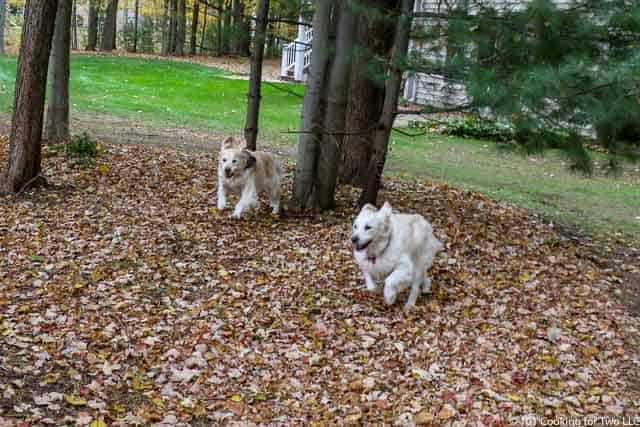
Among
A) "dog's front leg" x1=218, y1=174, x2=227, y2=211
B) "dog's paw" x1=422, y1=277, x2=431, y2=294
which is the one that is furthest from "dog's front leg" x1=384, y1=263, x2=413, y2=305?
A: "dog's front leg" x1=218, y1=174, x2=227, y2=211

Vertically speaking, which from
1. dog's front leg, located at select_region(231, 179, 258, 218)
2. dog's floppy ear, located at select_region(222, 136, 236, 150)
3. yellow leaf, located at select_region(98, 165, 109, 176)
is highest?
dog's floppy ear, located at select_region(222, 136, 236, 150)

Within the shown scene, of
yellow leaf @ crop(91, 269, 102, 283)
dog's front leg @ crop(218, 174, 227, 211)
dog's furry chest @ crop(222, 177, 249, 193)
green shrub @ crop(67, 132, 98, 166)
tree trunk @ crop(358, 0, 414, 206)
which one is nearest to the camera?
yellow leaf @ crop(91, 269, 102, 283)

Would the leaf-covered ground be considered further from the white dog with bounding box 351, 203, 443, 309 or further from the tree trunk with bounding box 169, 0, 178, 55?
the tree trunk with bounding box 169, 0, 178, 55

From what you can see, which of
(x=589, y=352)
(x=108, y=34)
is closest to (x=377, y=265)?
(x=589, y=352)

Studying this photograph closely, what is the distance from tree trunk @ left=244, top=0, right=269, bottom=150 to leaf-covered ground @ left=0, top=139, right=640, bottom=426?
Result: 1455 mm

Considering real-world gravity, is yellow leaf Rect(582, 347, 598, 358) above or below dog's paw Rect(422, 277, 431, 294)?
below

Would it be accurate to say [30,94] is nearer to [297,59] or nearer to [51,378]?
[51,378]

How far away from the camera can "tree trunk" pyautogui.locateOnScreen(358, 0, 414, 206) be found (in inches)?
322

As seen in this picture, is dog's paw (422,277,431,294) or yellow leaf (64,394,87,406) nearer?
yellow leaf (64,394,87,406)

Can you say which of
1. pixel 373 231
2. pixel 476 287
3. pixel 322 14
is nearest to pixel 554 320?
pixel 476 287

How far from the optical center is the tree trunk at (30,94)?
9.29 metres

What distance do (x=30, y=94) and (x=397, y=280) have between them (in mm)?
6217

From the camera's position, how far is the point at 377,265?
6664 mm

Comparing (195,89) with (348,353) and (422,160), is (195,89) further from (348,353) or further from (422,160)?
(348,353)
